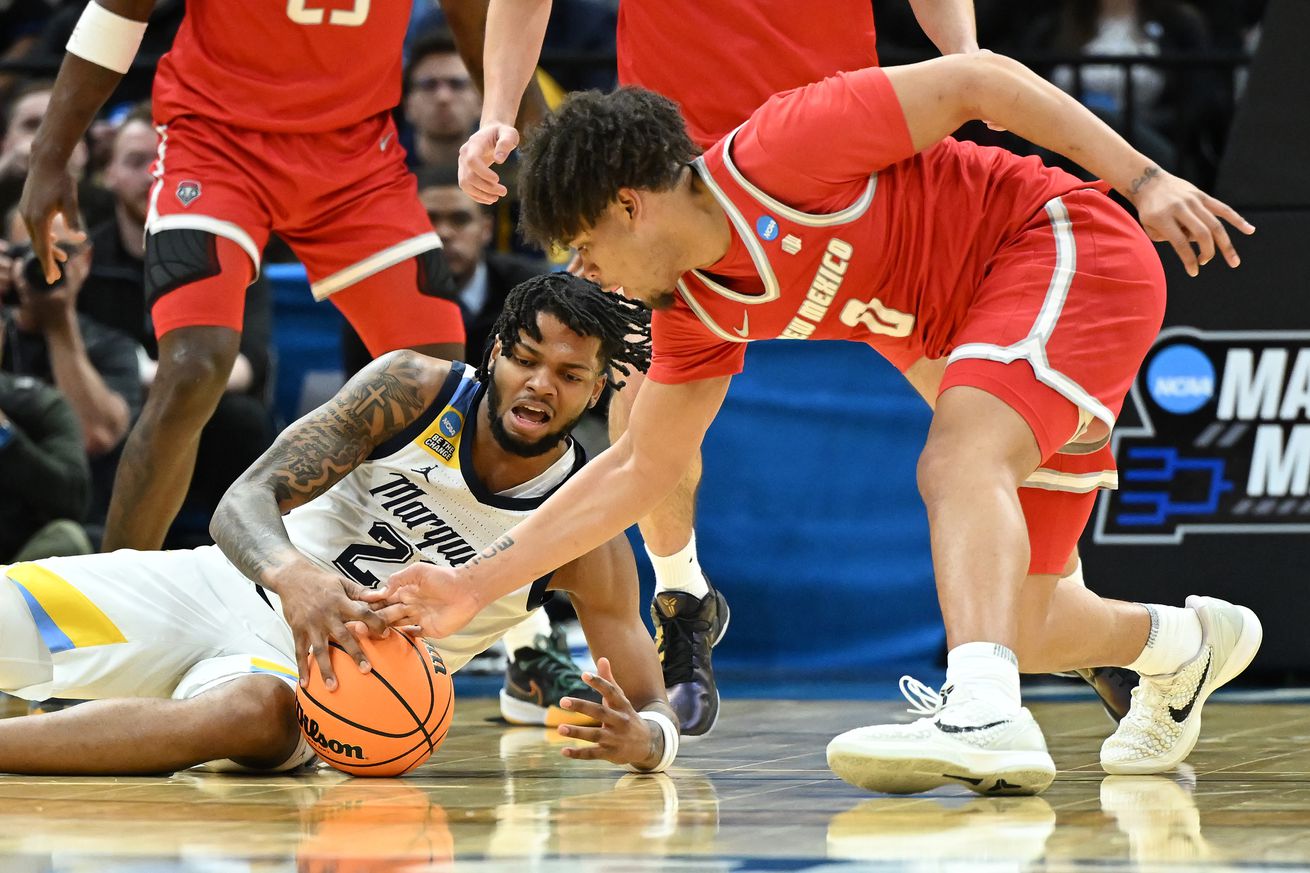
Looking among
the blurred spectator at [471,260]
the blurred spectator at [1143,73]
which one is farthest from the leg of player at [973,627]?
the blurred spectator at [1143,73]

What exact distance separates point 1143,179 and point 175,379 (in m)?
2.77

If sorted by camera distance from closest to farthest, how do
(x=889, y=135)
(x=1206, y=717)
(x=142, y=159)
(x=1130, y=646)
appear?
(x=889, y=135) < (x=1130, y=646) < (x=1206, y=717) < (x=142, y=159)

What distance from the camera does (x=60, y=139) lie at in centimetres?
502

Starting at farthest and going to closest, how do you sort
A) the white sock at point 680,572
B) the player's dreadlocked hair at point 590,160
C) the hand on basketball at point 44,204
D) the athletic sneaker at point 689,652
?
the hand on basketball at point 44,204
the white sock at point 680,572
the athletic sneaker at point 689,652
the player's dreadlocked hair at point 590,160

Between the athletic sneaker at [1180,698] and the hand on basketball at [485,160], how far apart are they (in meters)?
1.81

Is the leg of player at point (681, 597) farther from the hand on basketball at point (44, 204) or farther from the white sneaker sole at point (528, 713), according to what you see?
the hand on basketball at point (44, 204)

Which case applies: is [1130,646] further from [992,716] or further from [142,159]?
[142,159]

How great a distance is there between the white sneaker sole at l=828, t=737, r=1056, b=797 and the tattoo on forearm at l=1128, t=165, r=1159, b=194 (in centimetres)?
101

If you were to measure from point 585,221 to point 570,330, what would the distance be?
831 mm

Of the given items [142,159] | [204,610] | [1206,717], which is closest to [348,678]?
[204,610]

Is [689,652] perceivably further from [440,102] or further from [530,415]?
[440,102]

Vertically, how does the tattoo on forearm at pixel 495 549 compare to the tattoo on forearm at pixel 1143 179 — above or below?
below

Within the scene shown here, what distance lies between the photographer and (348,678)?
3480 millimetres

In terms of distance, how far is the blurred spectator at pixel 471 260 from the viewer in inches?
271
